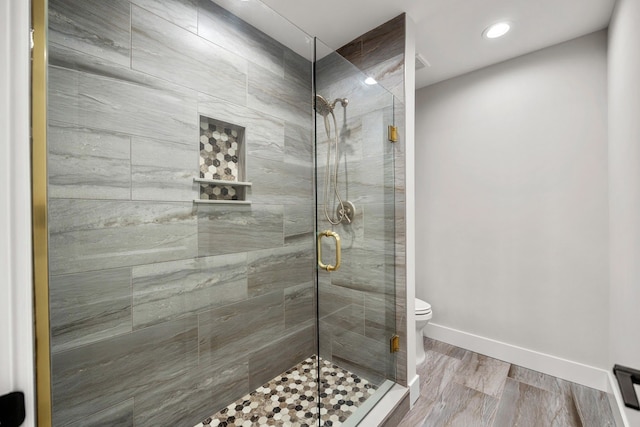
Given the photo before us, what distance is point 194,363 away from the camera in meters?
1.57

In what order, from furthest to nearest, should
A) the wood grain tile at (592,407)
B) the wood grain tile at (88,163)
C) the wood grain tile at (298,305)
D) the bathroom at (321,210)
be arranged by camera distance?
the wood grain tile at (298,305)
the wood grain tile at (592,407)
the bathroom at (321,210)
the wood grain tile at (88,163)

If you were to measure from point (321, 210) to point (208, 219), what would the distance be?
2.20 feet

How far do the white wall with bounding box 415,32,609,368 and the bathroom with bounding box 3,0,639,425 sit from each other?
0.04 feet

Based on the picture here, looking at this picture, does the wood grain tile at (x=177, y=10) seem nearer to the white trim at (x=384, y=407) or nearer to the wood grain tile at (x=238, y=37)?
the wood grain tile at (x=238, y=37)

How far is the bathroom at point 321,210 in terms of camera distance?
1245mm

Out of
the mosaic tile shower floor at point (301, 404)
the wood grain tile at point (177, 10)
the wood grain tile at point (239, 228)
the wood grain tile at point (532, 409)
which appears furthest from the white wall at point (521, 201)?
the wood grain tile at point (177, 10)

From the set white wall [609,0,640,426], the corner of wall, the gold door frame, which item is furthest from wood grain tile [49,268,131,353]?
white wall [609,0,640,426]

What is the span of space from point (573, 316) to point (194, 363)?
8.23ft

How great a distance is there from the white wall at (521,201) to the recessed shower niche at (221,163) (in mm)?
1706

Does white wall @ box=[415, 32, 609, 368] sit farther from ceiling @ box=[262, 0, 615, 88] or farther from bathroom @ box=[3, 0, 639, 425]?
ceiling @ box=[262, 0, 615, 88]

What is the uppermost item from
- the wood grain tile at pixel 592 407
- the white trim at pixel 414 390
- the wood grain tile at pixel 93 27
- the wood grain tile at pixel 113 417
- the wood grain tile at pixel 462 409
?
the wood grain tile at pixel 93 27

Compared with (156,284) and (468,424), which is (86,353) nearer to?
(156,284)

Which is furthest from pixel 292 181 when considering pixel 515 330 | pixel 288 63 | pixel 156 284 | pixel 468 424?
pixel 515 330

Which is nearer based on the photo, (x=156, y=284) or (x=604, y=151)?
(x=156, y=284)
